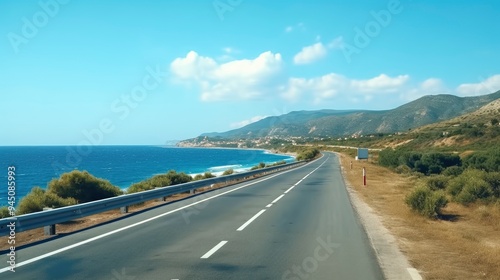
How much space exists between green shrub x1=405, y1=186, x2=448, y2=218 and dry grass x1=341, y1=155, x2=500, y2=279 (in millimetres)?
294

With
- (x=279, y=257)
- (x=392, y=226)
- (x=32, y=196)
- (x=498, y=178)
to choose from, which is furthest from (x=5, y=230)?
(x=498, y=178)

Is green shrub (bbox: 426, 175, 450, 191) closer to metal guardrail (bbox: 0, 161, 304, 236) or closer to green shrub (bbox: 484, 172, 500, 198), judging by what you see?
green shrub (bbox: 484, 172, 500, 198)

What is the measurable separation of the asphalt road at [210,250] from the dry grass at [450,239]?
1.01 metres

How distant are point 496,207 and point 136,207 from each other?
13.8 meters

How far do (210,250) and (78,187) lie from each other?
543 inches

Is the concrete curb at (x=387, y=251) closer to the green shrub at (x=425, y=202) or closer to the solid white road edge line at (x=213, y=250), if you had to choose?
the green shrub at (x=425, y=202)

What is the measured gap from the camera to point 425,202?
1484 cm

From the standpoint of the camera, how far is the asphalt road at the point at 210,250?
702cm

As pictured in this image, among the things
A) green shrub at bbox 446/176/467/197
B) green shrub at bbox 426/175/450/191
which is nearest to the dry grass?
green shrub at bbox 446/176/467/197

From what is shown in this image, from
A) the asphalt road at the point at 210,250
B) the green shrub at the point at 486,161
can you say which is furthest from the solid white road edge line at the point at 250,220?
the green shrub at the point at 486,161

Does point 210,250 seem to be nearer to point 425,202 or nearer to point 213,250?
point 213,250

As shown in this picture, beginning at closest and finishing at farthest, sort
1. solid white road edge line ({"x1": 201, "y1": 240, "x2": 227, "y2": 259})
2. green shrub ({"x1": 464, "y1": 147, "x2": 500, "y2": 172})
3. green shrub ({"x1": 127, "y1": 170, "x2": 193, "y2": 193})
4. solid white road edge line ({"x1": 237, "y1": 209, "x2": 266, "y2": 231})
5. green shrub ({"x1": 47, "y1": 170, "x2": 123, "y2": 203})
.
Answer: solid white road edge line ({"x1": 201, "y1": 240, "x2": 227, "y2": 259}) < solid white road edge line ({"x1": 237, "y1": 209, "x2": 266, "y2": 231}) < green shrub ({"x1": 47, "y1": 170, "x2": 123, "y2": 203}) < green shrub ({"x1": 127, "y1": 170, "x2": 193, "y2": 193}) < green shrub ({"x1": 464, "y1": 147, "x2": 500, "y2": 172})

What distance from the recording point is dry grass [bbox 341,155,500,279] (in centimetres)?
764

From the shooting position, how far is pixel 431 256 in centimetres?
861
